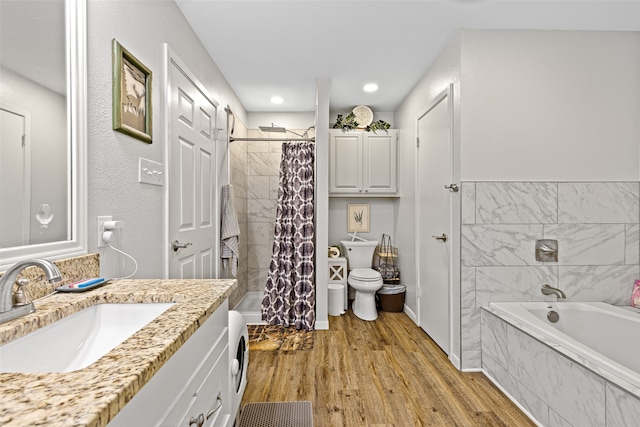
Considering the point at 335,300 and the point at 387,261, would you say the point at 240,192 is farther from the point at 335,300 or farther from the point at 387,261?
the point at 387,261

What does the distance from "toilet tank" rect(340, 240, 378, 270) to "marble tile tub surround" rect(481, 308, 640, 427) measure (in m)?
1.62

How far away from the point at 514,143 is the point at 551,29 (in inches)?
32.9

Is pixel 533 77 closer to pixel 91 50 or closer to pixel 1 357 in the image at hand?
pixel 91 50

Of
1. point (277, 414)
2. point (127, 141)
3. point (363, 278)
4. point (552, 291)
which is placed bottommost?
point (277, 414)

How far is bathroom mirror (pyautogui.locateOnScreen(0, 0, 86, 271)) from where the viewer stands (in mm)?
896

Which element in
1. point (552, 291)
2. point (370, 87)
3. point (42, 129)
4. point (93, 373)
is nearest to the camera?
point (93, 373)

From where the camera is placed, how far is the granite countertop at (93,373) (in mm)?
423

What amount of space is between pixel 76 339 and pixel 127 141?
905 mm

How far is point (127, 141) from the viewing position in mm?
1457

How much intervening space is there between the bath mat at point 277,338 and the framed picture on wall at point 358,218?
1.49m

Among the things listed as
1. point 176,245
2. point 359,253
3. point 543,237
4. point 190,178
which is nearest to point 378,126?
point 359,253

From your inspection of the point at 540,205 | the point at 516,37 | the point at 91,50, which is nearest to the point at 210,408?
the point at 91,50

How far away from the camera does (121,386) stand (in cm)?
49

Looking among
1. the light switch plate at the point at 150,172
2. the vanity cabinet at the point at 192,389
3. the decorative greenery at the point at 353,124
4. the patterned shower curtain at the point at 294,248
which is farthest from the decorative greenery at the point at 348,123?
the vanity cabinet at the point at 192,389
